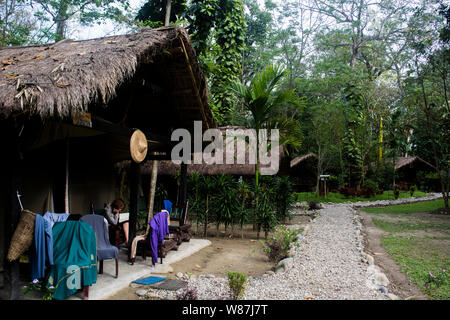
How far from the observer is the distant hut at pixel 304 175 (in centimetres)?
2058

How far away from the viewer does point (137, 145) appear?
16.2 ft

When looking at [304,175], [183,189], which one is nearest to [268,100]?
[183,189]

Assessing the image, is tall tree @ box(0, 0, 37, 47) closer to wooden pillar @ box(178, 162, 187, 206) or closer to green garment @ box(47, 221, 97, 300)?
wooden pillar @ box(178, 162, 187, 206)

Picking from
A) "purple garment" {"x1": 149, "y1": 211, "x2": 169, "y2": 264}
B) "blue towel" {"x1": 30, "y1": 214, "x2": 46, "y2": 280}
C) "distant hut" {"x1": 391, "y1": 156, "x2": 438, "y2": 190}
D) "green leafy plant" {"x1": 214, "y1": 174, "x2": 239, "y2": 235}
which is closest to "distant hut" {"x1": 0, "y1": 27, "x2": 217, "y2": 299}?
"blue towel" {"x1": 30, "y1": 214, "x2": 46, "y2": 280}

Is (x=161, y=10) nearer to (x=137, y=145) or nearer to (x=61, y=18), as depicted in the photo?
(x=137, y=145)

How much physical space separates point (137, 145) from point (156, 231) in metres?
1.30

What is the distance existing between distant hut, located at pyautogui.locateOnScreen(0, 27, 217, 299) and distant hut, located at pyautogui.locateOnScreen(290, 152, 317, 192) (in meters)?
14.5

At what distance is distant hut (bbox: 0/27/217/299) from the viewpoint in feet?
10.8

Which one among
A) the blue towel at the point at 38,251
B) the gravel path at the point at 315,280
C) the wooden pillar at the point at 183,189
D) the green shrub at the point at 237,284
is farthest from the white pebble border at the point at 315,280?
the wooden pillar at the point at 183,189

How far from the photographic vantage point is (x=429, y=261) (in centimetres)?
543

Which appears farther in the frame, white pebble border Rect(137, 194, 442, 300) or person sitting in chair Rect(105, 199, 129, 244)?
person sitting in chair Rect(105, 199, 129, 244)

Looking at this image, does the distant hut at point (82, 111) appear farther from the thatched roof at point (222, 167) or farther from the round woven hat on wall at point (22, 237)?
the thatched roof at point (222, 167)
